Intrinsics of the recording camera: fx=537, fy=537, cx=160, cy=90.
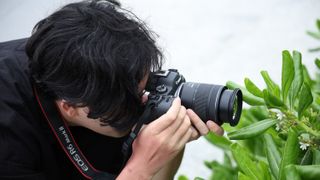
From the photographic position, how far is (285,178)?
101cm

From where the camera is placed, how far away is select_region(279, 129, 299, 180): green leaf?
3.41 feet

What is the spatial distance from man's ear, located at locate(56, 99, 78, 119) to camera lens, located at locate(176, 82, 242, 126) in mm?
265

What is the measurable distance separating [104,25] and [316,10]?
8.63 feet

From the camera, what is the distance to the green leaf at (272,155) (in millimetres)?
1113

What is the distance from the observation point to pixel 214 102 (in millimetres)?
1254

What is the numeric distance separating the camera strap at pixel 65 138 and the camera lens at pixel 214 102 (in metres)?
0.31

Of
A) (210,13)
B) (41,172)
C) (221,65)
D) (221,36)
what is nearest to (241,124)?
(41,172)

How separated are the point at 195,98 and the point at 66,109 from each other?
0.31 metres

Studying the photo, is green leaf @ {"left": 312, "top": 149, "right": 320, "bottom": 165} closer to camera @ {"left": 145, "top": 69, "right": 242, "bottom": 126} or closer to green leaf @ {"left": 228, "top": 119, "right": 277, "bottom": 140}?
green leaf @ {"left": 228, "top": 119, "right": 277, "bottom": 140}

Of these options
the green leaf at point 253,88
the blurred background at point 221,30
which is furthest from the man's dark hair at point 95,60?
the blurred background at point 221,30

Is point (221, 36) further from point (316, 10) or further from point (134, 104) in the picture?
point (134, 104)

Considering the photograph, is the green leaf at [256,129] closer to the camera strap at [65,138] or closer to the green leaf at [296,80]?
the green leaf at [296,80]

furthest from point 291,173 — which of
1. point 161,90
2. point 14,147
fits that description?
point 14,147

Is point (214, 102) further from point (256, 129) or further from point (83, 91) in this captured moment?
point (83, 91)
